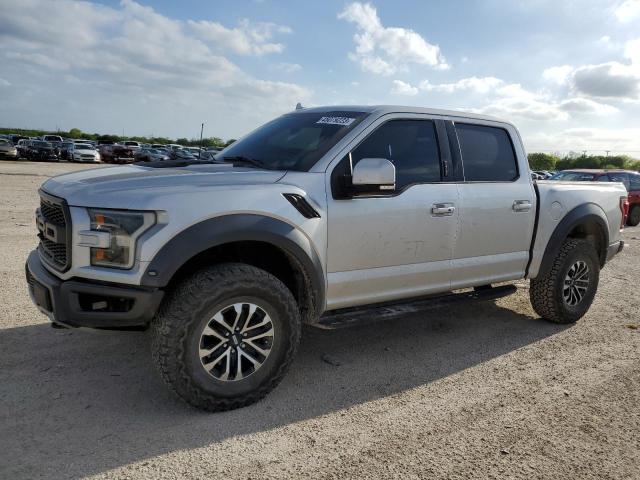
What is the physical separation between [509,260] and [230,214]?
2726mm

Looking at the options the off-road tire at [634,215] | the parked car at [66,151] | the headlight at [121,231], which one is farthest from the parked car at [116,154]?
the headlight at [121,231]

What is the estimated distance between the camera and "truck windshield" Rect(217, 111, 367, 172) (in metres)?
3.67

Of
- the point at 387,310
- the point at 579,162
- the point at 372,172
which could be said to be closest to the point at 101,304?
the point at 372,172

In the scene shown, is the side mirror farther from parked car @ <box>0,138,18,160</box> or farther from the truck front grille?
parked car @ <box>0,138,18,160</box>

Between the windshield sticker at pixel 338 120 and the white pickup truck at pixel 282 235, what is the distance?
11mm

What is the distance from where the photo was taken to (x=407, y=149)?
399 centimetres

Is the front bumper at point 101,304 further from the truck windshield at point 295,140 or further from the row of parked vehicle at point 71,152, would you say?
the row of parked vehicle at point 71,152

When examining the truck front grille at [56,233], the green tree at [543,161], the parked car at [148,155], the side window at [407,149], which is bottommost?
the truck front grille at [56,233]

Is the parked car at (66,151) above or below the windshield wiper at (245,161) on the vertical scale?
above

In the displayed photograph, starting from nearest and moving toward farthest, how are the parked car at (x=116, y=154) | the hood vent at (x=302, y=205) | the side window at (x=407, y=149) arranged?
the hood vent at (x=302, y=205), the side window at (x=407, y=149), the parked car at (x=116, y=154)

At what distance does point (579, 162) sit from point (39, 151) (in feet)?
157

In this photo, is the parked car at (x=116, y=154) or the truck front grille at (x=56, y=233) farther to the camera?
the parked car at (x=116, y=154)

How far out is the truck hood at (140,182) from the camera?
9.48 feet

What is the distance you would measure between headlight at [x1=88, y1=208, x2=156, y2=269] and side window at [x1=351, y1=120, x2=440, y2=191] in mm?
1518
